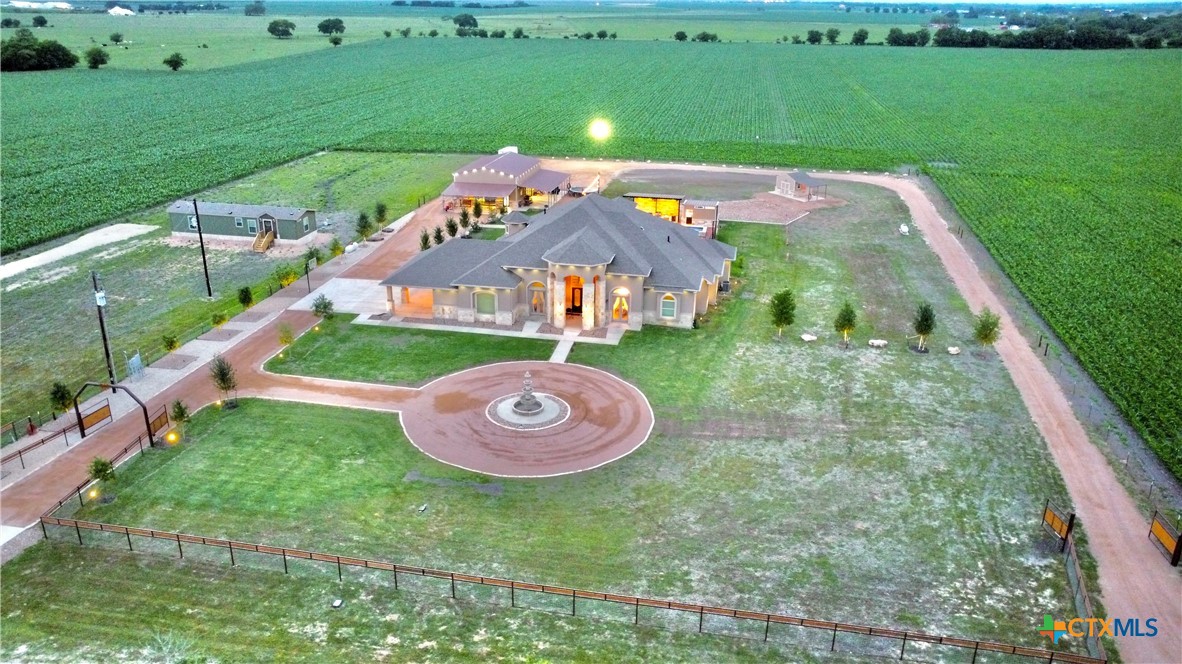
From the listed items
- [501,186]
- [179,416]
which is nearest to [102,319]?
[179,416]

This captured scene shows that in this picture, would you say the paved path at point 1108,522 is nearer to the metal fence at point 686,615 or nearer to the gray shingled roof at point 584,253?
the metal fence at point 686,615

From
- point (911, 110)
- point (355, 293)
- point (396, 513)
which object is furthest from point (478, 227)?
point (911, 110)

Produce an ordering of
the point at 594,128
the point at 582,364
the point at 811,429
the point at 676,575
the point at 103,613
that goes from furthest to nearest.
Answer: the point at 594,128, the point at 582,364, the point at 811,429, the point at 676,575, the point at 103,613

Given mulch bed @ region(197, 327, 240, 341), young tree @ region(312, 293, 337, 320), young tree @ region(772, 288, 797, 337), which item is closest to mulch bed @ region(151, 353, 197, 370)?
mulch bed @ region(197, 327, 240, 341)

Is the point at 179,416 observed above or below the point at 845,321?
below

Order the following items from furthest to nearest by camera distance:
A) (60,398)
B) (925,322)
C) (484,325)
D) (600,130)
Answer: (600,130)
(484,325)
(925,322)
(60,398)

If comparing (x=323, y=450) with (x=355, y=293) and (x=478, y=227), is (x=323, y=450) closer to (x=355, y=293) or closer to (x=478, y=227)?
(x=355, y=293)

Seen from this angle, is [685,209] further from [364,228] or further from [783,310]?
[364,228]
